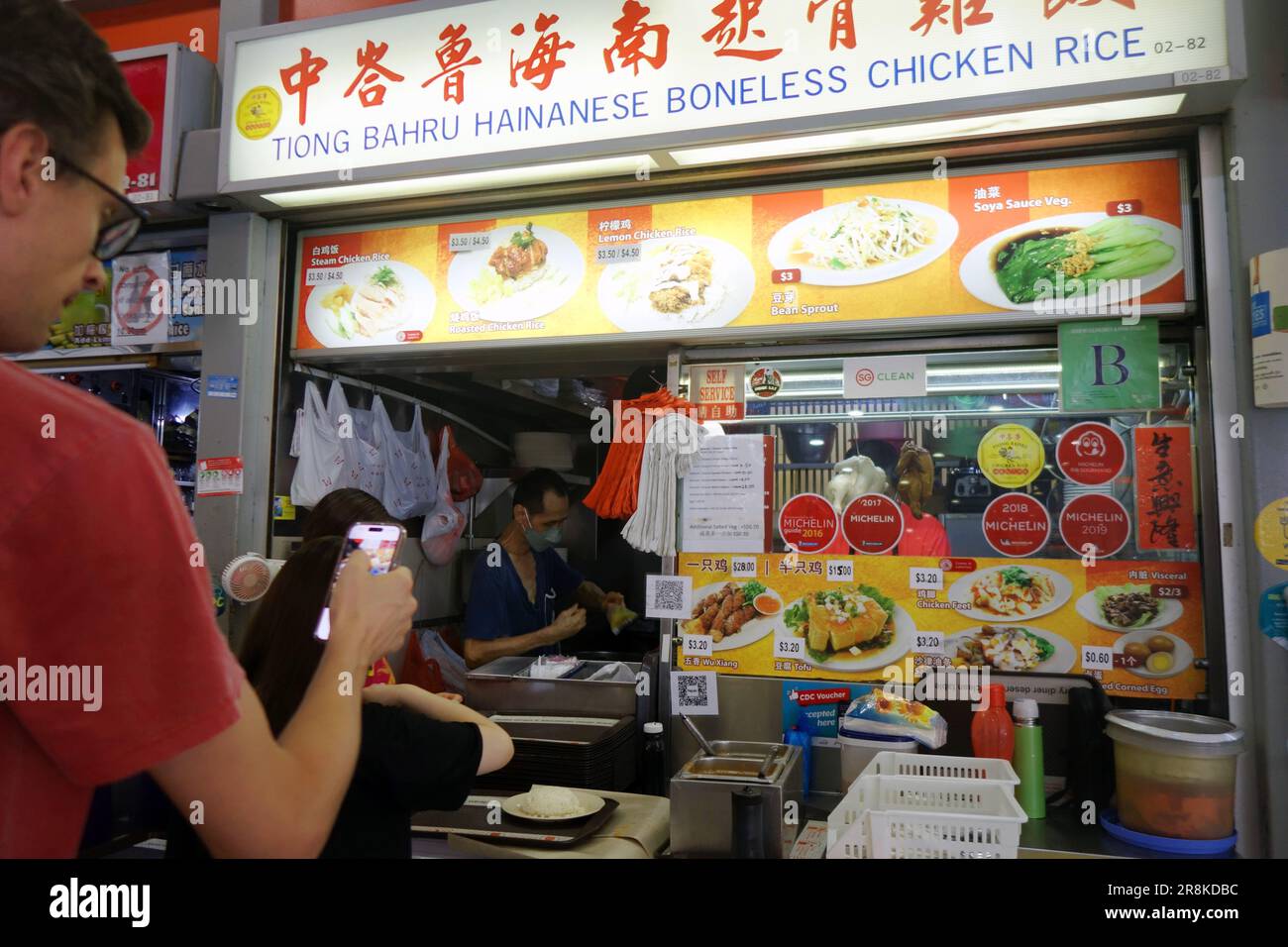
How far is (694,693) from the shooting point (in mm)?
3082

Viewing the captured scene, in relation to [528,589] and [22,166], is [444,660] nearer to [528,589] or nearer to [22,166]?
[528,589]

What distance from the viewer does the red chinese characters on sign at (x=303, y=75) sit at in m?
3.30

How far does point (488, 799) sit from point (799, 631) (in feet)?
4.11

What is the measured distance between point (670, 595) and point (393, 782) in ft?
5.17

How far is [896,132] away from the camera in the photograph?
8.91 ft

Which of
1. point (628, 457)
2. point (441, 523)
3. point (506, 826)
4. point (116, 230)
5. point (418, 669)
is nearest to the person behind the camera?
point (116, 230)

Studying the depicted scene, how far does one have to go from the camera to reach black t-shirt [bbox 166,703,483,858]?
5.55 ft

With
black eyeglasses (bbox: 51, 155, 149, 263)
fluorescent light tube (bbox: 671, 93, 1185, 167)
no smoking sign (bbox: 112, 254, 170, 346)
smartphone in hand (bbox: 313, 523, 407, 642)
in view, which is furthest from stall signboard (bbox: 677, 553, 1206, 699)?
no smoking sign (bbox: 112, 254, 170, 346)

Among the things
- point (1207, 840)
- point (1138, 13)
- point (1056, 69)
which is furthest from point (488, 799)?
point (1138, 13)

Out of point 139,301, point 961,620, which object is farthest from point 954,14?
point 139,301

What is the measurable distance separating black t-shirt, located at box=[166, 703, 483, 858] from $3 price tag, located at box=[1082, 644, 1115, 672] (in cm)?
208

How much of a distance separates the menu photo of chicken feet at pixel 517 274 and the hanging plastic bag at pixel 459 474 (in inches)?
57.8
